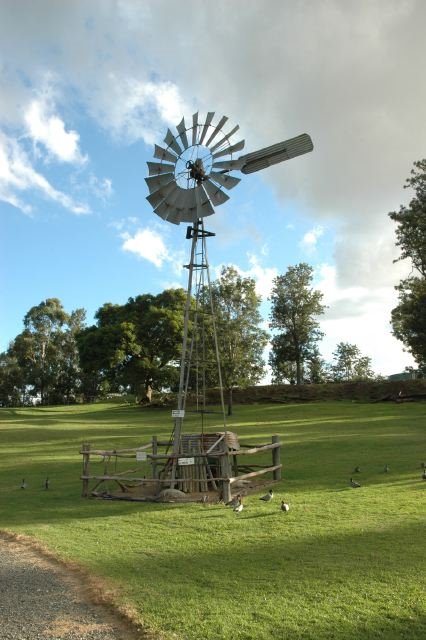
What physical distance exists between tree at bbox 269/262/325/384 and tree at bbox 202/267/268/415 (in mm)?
14216

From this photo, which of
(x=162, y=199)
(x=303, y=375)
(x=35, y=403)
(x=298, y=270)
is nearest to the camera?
(x=162, y=199)

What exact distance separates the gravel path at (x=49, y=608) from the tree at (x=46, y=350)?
7854 cm

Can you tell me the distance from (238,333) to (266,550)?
4380 cm

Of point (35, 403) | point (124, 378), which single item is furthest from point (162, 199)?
point (35, 403)

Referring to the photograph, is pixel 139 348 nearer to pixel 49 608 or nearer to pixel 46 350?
pixel 46 350

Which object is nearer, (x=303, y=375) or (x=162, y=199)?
(x=162, y=199)

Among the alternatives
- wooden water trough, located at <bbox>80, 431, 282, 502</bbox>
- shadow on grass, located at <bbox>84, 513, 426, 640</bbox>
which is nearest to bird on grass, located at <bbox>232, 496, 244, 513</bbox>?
wooden water trough, located at <bbox>80, 431, 282, 502</bbox>

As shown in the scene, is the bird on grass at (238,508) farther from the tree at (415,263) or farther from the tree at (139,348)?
the tree at (139,348)

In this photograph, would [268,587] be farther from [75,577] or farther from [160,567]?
[75,577]

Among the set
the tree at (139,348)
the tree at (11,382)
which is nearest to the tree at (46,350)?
the tree at (11,382)

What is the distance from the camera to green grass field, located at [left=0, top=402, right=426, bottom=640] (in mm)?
5809

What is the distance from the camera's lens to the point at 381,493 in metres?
13.0

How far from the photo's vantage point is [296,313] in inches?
2685

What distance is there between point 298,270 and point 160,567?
2471 inches
